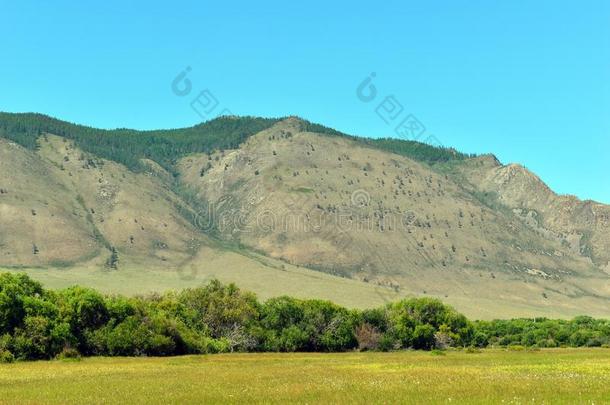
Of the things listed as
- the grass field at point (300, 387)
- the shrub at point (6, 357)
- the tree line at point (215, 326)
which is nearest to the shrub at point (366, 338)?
the tree line at point (215, 326)

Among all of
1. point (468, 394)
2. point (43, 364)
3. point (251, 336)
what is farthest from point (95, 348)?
point (468, 394)

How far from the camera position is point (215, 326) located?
337ft

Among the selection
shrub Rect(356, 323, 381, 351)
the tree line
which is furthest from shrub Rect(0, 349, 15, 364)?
shrub Rect(356, 323, 381, 351)

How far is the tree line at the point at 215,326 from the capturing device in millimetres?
76375

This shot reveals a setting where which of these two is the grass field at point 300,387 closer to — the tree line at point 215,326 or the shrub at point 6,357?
the shrub at point 6,357

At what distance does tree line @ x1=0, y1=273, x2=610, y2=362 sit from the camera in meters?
76.4

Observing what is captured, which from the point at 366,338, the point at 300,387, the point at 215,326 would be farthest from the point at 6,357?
the point at 366,338

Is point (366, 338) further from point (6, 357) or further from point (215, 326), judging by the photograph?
point (6, 357)

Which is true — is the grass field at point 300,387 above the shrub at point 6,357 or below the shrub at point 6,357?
above

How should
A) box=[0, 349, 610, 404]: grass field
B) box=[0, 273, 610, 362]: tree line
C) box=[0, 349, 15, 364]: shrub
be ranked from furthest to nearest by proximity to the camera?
box=[0, 273, 610, 362]: tree line < box=[0, 349, 15, 364]: shrub < box=[0, 349, 610, 404]: grass field

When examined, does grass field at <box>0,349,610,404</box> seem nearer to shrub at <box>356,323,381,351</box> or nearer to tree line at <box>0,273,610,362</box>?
tree line at <box>0,273,610,362</box>

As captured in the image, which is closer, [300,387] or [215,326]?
[300,387]

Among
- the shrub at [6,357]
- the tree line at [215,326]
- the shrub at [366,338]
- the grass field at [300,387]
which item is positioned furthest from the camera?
the shrub at [366,338]

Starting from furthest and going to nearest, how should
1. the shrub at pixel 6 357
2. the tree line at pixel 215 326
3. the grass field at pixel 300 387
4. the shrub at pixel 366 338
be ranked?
the shrub at pixel 366 338, the tree line at pixel 215 326, the shrub at pixel 6 357, the grass field at pixel 300 387
